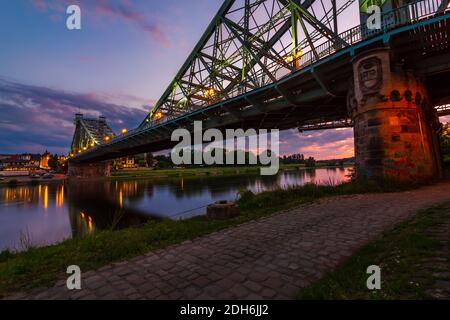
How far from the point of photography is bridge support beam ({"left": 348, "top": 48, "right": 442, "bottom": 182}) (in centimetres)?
1055

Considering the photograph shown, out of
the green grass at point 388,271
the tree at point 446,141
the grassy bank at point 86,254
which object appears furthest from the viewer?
the tree at point 446,141

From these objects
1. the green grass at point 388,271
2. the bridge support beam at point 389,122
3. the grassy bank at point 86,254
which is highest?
the bridge support beam at point 389,122

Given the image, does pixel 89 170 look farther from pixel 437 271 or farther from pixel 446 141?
pixel 446 141

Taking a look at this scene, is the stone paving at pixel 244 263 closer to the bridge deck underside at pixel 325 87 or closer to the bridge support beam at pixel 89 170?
the bridge deck underside at pixel 325 87

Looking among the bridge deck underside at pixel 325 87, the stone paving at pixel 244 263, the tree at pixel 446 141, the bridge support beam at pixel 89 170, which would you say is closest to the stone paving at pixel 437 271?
the stone paving at pixel 244 263

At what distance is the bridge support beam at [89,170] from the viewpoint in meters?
69.6

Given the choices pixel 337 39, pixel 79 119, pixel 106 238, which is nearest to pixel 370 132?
pixel 337 39

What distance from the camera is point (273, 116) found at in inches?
916

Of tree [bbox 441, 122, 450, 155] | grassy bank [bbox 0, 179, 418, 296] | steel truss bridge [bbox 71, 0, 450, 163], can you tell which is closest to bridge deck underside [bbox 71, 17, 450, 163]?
steel truss bridge [bbox 71, 0, 450, 163]

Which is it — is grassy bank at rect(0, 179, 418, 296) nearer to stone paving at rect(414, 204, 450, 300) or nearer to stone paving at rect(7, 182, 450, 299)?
stone paving at rect(7, 182, 450, 299)

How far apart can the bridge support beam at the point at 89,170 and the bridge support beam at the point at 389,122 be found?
7861cm
